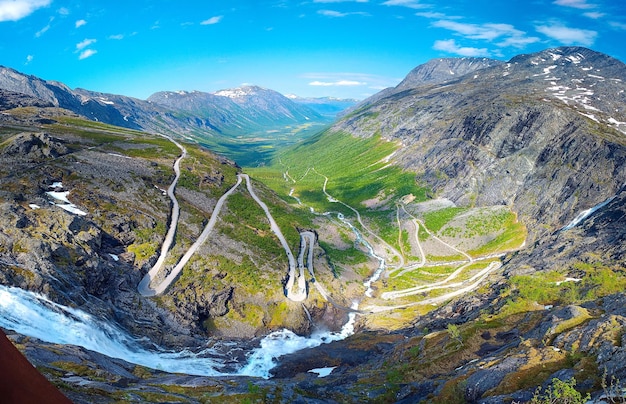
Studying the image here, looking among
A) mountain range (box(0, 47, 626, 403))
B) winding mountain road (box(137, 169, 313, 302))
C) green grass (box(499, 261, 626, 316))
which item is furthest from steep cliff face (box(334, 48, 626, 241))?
winding mountain road (box(137, 169, 313, 302))

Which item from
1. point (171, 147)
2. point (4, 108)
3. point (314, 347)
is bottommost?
point (314, 347)

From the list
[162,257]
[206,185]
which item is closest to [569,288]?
[162,257]

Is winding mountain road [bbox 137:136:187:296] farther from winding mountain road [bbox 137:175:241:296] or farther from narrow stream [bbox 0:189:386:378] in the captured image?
narrow stream [bbox 0:189:386:378]

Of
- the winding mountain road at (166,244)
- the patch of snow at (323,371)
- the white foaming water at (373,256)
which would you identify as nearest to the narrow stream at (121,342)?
the patch of snow at (323,371)

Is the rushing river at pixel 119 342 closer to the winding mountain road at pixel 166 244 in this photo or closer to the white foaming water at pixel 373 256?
the winding mountain road at pixel 166 244

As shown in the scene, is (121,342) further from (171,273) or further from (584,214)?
(584,214)

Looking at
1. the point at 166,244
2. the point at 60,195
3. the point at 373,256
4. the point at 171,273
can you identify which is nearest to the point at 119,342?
the point at 171,273

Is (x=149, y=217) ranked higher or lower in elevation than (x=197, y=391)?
higher

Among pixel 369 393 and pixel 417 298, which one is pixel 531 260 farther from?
pixel 369 393
